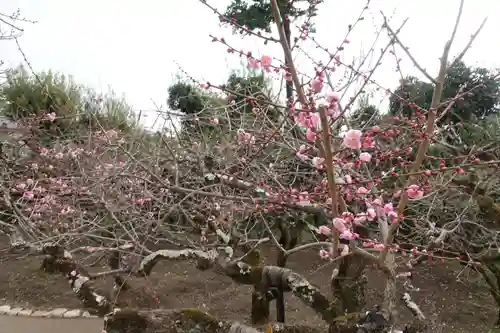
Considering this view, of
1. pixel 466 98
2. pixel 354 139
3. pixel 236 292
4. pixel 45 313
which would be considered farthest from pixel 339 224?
pixel 466 98

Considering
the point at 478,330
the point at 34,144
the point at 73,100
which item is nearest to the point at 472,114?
the point at 478,330

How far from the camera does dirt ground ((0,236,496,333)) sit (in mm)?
6094

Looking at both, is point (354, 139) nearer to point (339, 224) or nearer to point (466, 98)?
point (339, 224)

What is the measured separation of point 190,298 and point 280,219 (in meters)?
1.71

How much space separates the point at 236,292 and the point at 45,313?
2598 mm

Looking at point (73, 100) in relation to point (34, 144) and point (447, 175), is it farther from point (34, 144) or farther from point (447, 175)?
point (447, 175)

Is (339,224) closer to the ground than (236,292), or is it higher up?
higher up

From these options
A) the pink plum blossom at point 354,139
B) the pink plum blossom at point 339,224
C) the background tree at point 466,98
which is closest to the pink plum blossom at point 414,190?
the pink plum blossom at point 339,224

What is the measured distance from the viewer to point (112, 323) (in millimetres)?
4137

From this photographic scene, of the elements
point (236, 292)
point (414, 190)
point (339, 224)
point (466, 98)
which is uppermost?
point (466, 98)

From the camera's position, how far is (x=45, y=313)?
6688mm

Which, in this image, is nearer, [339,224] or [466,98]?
[339,224]

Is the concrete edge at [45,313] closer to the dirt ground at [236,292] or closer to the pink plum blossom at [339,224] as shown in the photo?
the dirt ground at [236,292]

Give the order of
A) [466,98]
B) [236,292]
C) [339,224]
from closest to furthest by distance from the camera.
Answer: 1. [339,224]
2. [236,292]
3. [466,98]
